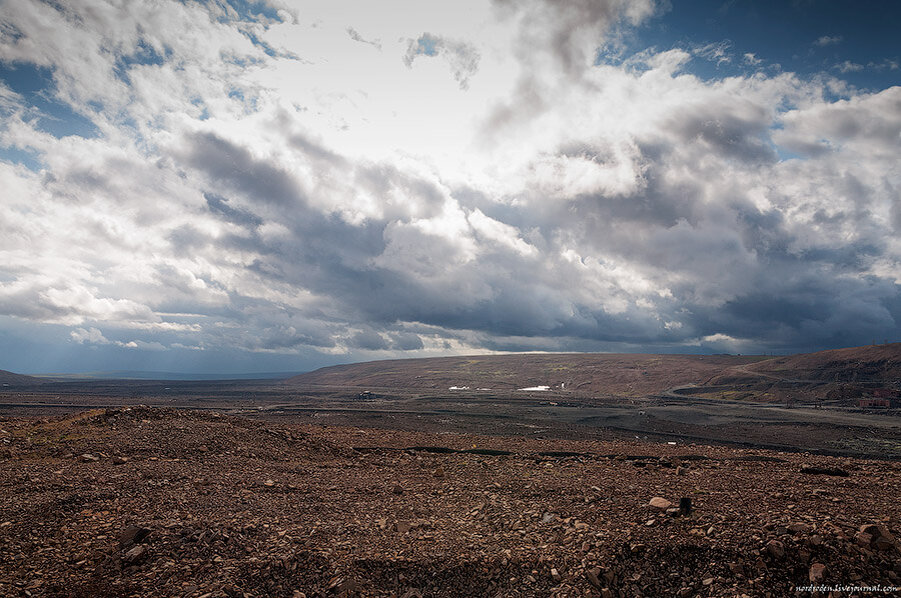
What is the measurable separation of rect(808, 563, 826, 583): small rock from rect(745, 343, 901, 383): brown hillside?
441 feet

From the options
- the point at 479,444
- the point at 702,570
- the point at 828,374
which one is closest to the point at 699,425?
the point at 479,444

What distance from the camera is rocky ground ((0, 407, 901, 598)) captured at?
9.17 metres

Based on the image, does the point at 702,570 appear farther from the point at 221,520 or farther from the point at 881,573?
the point at 221,520

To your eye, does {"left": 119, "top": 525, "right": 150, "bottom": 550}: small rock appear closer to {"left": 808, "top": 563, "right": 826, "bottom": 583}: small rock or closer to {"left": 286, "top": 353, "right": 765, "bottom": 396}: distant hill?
{"left": 808, "top": 563, "right": 826, "bottom": 583}: small rock

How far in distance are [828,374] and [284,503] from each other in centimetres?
14793

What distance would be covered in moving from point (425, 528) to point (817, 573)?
8.41 metres

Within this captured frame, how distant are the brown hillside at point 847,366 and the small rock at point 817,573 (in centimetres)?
13429

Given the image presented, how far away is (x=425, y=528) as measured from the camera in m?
11.8

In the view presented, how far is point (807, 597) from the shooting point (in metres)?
Result: 8.51

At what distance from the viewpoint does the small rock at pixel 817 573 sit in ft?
28.4

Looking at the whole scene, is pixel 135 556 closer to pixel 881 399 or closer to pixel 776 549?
pixel 776 549

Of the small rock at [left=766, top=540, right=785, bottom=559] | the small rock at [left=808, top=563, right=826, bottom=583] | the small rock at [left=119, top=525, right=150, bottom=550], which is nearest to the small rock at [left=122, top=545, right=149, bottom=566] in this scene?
the small rock at [left=119, top=525, right=150, bottom=550]

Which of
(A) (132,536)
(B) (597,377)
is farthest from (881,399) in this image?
(A) (132,536)

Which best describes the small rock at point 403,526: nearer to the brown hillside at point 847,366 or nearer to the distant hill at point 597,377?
the distant hill at point 597,377
